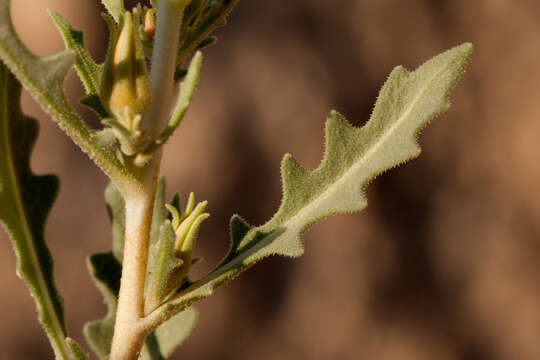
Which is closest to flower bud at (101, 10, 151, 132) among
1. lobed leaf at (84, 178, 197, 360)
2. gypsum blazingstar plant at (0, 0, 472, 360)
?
gypsum blazingstar plant at (0, 0, 472, 360)

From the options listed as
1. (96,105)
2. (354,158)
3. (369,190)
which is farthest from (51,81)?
(369,190)

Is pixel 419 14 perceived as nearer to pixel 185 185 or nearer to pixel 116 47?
pixel 185 185

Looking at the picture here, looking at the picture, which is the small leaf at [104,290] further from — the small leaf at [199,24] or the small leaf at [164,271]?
the small leaf at [199,24]

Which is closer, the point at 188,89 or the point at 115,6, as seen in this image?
the point at 188,89

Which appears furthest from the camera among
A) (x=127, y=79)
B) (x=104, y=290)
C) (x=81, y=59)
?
(x=104, y=290)

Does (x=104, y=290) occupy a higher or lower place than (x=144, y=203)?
lower

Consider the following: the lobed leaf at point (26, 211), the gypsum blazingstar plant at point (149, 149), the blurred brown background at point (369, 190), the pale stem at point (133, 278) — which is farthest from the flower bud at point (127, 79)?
the blurred brown background at point (369, 190)

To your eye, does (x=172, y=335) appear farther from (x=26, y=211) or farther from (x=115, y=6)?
(x=115, y=6)
